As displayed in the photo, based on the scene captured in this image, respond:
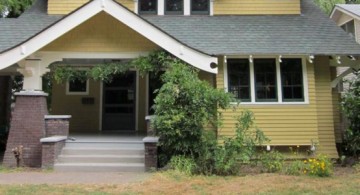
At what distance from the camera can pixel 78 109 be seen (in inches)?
536

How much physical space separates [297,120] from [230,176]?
3748mm

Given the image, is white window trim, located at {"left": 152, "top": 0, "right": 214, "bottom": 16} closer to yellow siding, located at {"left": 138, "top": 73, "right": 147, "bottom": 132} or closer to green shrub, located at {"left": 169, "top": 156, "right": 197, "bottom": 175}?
yellow siding, located at {"left": 138, "top": 73, "right": 147, "bottom": 132}

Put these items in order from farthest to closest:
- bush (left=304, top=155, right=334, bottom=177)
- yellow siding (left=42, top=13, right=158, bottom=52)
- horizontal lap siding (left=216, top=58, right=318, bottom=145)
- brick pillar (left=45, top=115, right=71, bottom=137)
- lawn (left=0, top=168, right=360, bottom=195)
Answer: horizontal lap siding (left=216, top=58, right=318, bottom=145), yellow siding (left=42, top=13, right=158, bottom=52), brick pillar (left=45, top=115, right=71, bottom=137), bush (left=304, top=155, right=334, bottom=177), lawn (left=0, top=168, right=360, bottom=195)

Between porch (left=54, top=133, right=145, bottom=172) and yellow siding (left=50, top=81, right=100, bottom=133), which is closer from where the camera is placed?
porch (left=54, top=133, right=145, bottom=172)

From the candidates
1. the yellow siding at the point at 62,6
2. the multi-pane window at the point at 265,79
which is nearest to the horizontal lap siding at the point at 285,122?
the multi-pane window at the point at 265,79

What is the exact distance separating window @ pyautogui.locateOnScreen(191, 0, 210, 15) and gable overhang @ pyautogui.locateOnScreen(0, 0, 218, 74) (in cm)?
346

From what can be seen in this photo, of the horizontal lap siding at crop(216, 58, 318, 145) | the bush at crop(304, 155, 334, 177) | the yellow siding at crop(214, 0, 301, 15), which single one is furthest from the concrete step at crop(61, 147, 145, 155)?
the yellow siding at crop(214, 0, 301, 15)

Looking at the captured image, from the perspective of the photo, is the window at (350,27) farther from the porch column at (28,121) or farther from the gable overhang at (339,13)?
the porch column at (28,121)

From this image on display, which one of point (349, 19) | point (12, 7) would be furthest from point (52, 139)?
point (349, 19)

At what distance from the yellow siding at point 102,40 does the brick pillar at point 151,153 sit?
287 centimetres

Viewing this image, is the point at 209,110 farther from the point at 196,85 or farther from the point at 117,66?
the point at 117,66

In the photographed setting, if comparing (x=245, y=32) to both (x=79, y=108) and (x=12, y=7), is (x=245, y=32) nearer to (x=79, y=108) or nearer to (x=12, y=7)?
(x=79, y=108)

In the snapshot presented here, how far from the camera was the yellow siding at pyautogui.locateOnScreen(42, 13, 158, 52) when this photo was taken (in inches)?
421

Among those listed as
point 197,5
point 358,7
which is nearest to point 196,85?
point 197,5
